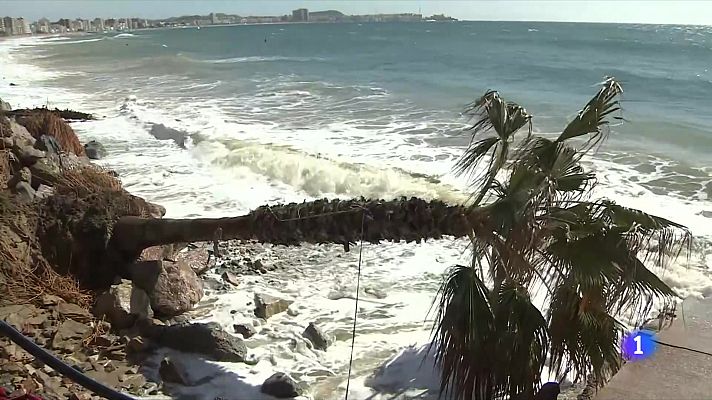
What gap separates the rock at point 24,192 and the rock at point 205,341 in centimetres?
268

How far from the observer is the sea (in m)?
7.30

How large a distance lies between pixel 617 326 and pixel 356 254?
5225 millimetres

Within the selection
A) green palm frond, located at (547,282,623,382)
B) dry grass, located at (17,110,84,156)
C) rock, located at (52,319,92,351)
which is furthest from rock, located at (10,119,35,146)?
green palm frond, located at (547,282,623,382)

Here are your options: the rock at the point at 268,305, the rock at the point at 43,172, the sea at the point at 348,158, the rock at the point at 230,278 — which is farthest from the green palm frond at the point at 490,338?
the rock at the point at 43,172

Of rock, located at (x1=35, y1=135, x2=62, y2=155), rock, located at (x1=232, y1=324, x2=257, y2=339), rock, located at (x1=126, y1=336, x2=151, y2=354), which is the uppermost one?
rock, located at (x1=35, y1=135, x2=62, y2=155)

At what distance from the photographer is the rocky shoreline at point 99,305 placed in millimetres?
6152

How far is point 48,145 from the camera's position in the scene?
1219 centimetres

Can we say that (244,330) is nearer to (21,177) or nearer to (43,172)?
(21,177)

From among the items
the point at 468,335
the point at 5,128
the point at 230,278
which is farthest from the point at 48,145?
the point at 468,335

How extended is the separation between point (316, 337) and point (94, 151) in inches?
436

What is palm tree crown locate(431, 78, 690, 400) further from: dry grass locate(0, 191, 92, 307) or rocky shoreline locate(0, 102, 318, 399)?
dry grass locate(0, 191, 92, 307)

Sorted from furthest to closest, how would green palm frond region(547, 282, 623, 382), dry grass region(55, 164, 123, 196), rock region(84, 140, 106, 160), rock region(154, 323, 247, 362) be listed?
rock region(84, 140, 106, 160), dry grass region(55, 164, 123, 196), rock region(154, 323, 247, 362), green palm frond region(547, 282, 623, 382)

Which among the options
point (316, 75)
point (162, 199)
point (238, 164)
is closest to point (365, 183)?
point (238, 164)

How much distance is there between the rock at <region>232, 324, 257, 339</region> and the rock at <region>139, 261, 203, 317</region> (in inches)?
28.8
